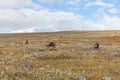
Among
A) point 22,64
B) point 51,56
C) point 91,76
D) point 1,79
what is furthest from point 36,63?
point 1,79

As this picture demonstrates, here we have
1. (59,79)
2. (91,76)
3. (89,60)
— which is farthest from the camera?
(89,60)

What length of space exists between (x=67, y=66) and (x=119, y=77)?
7546 millimetres

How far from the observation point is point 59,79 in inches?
1001

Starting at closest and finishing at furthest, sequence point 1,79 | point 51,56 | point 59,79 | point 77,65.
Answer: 1. point 1,79
2. point 59,79
3. point 77,65
4. point 51,56

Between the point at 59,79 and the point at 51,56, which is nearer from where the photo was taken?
the point at 59,79

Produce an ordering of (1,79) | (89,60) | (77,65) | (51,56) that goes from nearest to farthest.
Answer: (1,79), (77,65), (89,60), (51,56)

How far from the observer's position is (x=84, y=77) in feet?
88.5

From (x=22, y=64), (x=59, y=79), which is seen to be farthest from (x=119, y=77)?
(x=22, y=64)

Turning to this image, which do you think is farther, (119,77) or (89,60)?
(89,60)

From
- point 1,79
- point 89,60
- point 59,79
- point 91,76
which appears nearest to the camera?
point 1,79

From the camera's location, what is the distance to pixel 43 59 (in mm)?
41594

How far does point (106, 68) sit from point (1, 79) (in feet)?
45.0

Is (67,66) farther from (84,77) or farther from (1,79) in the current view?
(1,79)

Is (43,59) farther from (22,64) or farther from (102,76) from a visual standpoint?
(102,76)
